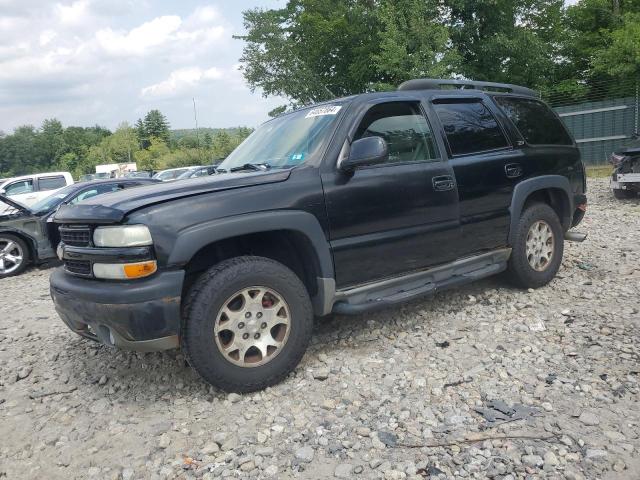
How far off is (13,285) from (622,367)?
7833mm

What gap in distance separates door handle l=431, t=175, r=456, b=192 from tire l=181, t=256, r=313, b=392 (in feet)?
4.49

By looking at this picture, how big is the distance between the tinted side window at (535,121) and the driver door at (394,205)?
1.22 m

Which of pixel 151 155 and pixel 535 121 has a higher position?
pixel 151 155

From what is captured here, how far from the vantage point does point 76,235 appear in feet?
10.4

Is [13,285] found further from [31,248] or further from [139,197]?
[139,197]

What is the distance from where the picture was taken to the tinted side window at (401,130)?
3.77 metres

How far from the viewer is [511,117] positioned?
470 cm

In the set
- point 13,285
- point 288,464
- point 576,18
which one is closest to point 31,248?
point 13,285

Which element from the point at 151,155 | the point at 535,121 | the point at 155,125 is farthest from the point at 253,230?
the point at 155,125

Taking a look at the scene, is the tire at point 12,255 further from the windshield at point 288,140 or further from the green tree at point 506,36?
the green tree at point 506,36

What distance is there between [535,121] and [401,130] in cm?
181

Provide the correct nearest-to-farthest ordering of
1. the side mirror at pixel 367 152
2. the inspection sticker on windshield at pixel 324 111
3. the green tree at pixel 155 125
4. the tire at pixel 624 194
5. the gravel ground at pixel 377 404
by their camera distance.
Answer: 1. the gravel ground at pixel 377 404
2. the side mirror at pixel 367 152
3. the inspection sticker on windshield at pixel 324 111
4. the tire at pixel 624 194
5. the green tree at pixel 155 125

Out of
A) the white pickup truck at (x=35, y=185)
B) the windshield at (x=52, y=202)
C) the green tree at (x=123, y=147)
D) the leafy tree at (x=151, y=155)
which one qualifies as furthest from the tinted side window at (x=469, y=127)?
the green tree at (x=123, y=147)

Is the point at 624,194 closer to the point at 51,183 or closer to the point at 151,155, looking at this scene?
the point at 51,183
